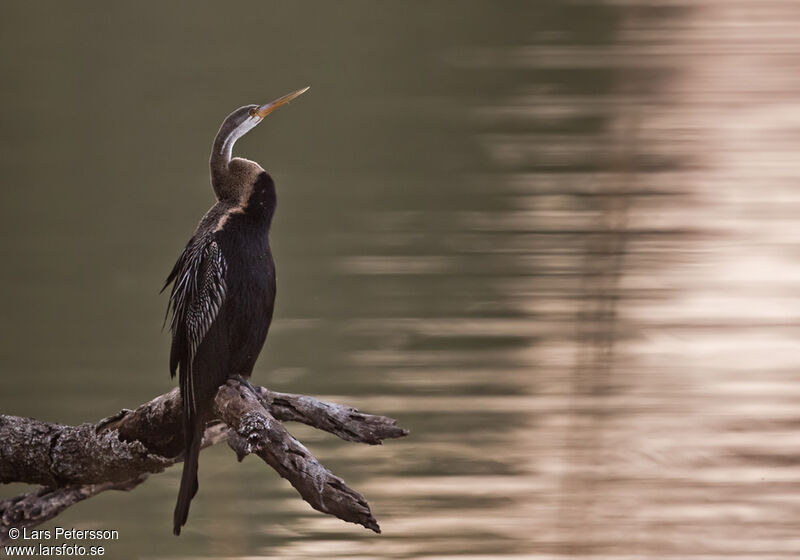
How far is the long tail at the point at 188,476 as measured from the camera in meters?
1.14

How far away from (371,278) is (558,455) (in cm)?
49

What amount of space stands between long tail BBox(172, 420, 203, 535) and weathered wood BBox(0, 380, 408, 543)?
5 cm

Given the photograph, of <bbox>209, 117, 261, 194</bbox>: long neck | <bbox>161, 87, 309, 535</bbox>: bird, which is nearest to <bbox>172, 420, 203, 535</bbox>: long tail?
<bbox>161, 87, 309, 535</bbox>: bird

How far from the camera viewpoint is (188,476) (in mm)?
1139

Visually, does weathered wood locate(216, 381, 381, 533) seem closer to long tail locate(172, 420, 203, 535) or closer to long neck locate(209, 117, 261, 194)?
long tail locate(172, 420, 203, 535)

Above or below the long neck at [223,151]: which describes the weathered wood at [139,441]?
below

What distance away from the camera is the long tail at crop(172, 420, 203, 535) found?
1.14 meters

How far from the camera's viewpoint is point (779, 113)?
1.58 meters

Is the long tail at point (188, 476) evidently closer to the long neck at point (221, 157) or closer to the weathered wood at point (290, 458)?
the weathered wood at point (290, 458)

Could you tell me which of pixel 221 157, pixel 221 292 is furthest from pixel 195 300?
pixel 221 157

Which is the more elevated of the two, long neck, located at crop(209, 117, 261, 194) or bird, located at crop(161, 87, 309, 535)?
long neck, located at crop(209, 117, 261, 194)

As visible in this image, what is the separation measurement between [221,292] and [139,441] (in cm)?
28
